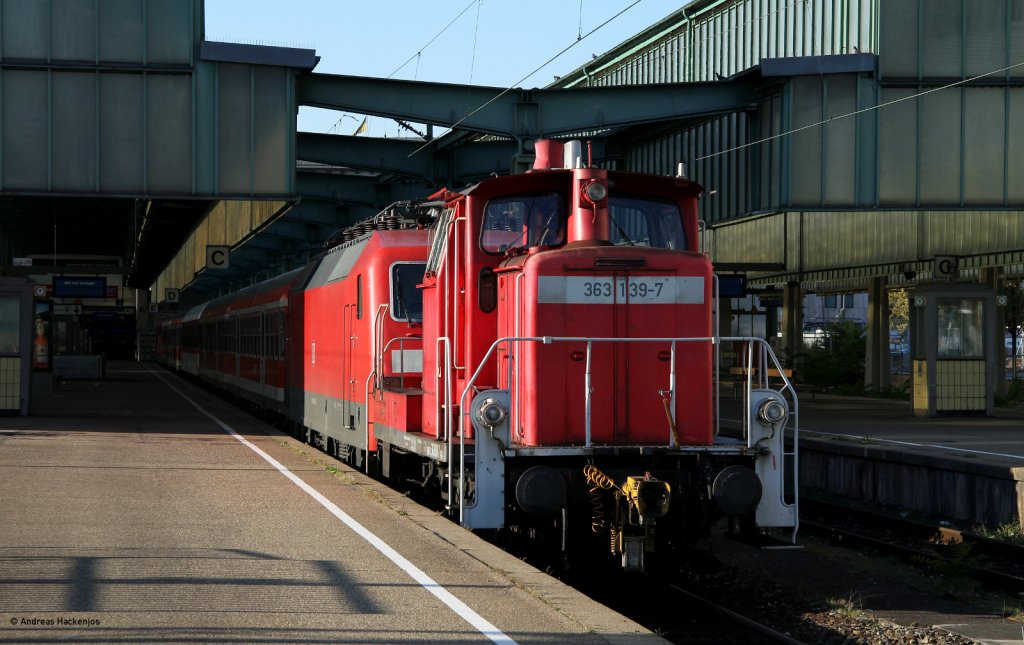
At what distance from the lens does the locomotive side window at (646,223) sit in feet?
32.7

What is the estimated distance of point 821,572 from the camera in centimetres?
1206

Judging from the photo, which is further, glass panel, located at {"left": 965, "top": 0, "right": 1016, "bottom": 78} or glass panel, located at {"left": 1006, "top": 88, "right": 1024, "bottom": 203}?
glass panel, located at {"left": 1006, "top": 88, "right": 1024, "bottom": 203}

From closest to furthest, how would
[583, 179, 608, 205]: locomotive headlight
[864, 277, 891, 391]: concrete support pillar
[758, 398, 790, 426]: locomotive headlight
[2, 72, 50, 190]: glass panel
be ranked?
[758, 398, 790, 426]: locomotive headlight → [583, 179, 608, 205]: locomotive headlight → [2, 72, 50, 190]: glass panel → [864, 277, 891, 391]: concrete support pillar

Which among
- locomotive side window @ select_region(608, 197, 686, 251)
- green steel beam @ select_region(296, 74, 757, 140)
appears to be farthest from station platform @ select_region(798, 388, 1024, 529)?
green steel beam @ select_region(296, 74, 757, 140)

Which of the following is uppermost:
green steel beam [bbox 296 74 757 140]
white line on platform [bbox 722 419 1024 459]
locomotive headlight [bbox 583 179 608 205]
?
green steel beam [bbox 296 74 757 140]

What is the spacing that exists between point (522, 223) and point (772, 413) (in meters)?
2.60

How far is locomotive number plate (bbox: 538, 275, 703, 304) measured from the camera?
9.35 metres

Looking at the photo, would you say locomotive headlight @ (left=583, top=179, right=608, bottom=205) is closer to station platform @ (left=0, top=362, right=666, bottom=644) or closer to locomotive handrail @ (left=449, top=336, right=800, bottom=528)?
locomotive handrail @ (left=449, top=336, right=800, bottom=528)

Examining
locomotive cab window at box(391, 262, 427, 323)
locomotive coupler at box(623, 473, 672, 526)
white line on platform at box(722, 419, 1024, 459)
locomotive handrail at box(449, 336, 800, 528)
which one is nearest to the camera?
locomotive coupler at box(623, 473, 672, 526)

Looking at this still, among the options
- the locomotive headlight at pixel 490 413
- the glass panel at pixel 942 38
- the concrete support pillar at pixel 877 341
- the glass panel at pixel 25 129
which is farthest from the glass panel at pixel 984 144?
the glass panel at pixel 25 129

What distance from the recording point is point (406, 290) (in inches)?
543

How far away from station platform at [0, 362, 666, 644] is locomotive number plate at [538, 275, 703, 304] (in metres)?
2.14

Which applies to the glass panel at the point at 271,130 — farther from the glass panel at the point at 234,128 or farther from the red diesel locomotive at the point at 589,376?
the red diesel locomotive at the point at 589,376

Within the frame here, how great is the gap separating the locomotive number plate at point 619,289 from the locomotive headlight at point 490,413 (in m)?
0.89
